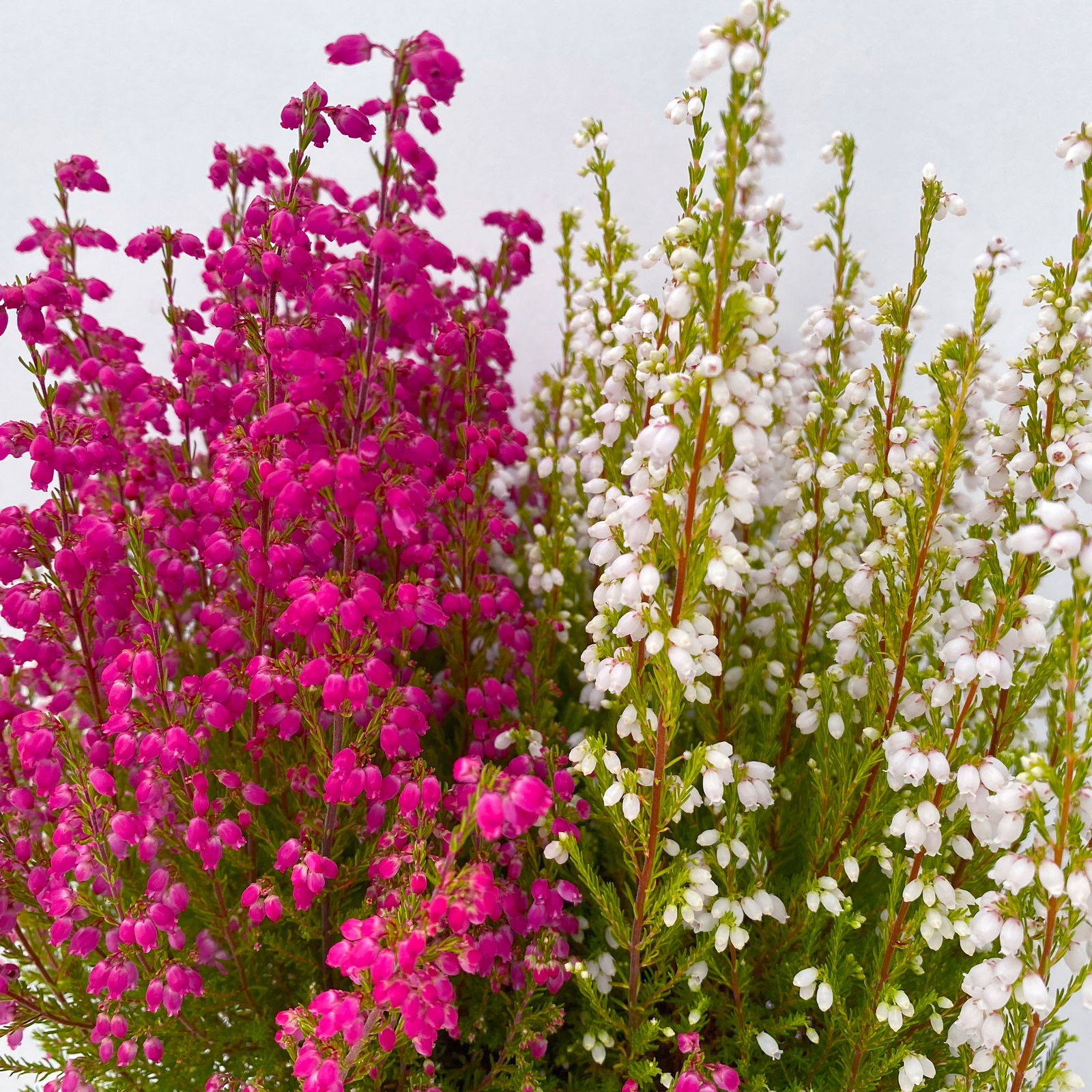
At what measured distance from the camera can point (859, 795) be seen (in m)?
1.16

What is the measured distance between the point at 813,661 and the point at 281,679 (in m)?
0.92

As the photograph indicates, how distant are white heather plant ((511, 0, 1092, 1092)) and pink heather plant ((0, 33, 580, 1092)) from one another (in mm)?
151

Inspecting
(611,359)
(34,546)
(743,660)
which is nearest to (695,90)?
(611,359)

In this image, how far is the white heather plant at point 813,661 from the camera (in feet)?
2.61

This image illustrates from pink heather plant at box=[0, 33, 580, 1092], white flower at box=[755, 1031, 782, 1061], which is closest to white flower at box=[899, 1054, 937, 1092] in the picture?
white flower at box=[755, 1031, 782, 1061]

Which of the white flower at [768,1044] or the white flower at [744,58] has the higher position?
the white flower at [744,58]

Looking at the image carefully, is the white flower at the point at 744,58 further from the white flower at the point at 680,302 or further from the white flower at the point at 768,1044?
the white flower at the point at 768,1044

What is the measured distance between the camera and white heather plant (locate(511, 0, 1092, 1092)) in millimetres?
→ 795

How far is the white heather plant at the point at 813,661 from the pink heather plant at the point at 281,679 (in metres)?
0.15

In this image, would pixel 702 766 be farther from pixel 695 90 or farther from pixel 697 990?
pixel 695 90

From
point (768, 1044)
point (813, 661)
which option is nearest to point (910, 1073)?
point (768, 1044)

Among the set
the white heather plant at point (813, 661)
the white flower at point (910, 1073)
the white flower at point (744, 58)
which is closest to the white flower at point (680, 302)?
the white heather plant at point (813, 661)

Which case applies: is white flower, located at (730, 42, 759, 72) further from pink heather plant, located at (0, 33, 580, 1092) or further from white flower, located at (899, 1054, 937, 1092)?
white flower, located at (899, 1054, 937, 1092)

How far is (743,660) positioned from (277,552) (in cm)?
79
